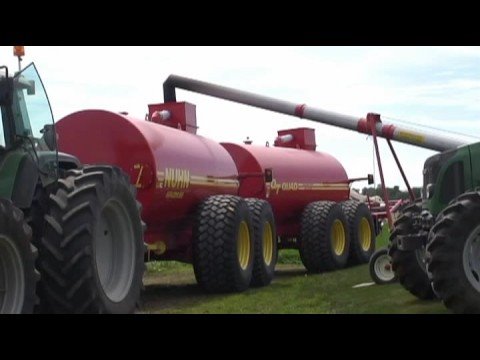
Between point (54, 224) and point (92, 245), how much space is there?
0.34 meters

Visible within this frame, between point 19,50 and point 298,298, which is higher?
point 19,50

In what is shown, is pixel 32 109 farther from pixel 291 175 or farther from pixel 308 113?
pixel 308 113

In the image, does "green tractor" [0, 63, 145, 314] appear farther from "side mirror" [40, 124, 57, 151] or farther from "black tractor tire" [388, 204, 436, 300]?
"black tractor tire" [388, 204, 436, 300]

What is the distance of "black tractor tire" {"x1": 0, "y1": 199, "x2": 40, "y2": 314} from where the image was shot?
17.8ft

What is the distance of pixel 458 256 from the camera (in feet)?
23.0

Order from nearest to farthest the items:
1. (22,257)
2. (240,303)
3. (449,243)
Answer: (22,257), (449,243), (240,303)

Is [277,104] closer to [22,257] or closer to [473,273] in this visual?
[473,273]

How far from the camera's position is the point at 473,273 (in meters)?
7.10

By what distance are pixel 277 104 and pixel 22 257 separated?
13473 millimetres

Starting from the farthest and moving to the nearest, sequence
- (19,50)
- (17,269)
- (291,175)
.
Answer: (291,175)
(19,50)
(17,269)

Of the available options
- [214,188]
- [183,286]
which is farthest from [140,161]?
[183,286]

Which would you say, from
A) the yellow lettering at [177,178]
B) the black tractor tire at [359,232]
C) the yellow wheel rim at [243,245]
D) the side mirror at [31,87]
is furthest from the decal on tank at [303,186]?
the side mirror at [31,87]

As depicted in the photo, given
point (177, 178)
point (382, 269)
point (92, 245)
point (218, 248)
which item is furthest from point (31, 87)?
point (382, 269)

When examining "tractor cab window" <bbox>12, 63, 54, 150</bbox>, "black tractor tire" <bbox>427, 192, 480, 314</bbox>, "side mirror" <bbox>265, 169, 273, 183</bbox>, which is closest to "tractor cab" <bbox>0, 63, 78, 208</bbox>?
"tractor cab window" <bbox>12, 63, 54, 150</bbox>
